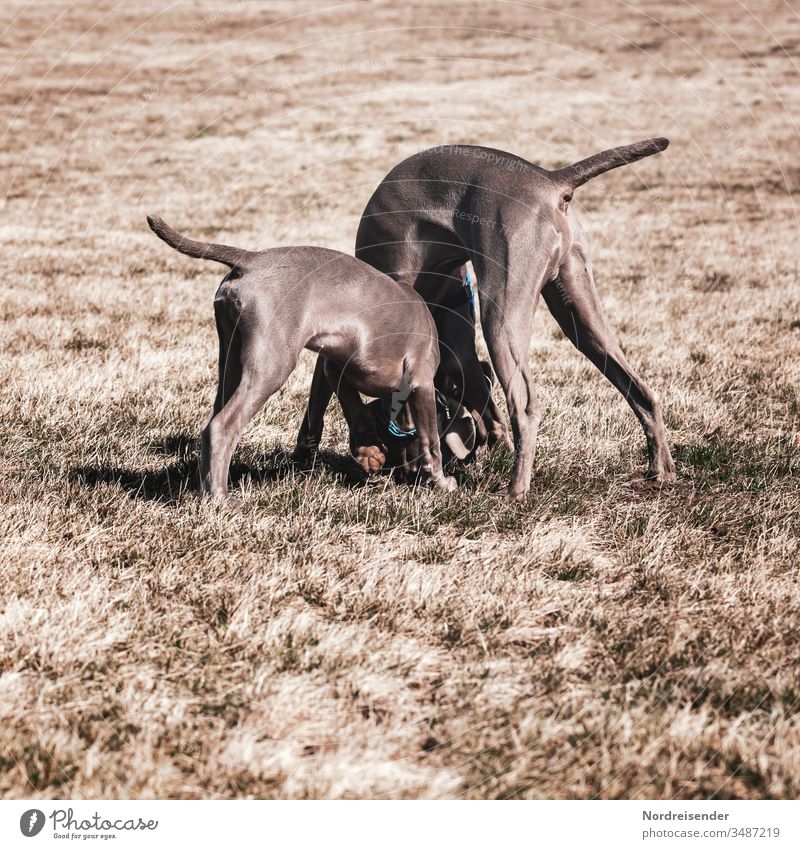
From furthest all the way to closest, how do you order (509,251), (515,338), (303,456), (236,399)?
(303,456) → (515,338) → (509,251) → (236,399)

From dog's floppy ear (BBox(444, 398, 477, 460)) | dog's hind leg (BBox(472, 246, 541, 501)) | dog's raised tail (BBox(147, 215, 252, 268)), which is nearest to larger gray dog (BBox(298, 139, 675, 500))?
dog's hind leg (BBox(472, 246, 541, 501))

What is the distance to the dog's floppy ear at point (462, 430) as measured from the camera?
18.2 ft

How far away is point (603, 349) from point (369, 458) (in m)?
1.47

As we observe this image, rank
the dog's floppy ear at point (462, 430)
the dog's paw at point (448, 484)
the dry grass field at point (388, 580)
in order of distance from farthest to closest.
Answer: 1. the dog's floppy ear at point (462, 430)
2. the dog's paw at point (448, 484)
3. the dry grass field at point (388, 580)

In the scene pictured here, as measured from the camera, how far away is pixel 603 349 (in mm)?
5449

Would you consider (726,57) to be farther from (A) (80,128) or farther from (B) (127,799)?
(B) (127,799)

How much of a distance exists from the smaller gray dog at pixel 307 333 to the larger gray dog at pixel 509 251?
0.35m

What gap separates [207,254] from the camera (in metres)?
4.42

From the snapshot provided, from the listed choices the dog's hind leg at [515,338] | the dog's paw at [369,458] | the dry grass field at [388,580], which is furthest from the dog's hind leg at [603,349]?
the dog's paw at [369,458]

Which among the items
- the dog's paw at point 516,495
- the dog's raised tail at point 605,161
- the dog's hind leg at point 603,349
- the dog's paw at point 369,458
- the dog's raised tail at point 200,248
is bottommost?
the dog's paw at point 516,495

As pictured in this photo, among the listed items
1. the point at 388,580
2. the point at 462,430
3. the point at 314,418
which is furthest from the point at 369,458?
the point at 388,580

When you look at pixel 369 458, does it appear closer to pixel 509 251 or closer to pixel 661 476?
pixel 509 251

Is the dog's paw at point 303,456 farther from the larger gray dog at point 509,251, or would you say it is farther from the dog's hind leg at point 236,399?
the dog's hind leg at point 236,399

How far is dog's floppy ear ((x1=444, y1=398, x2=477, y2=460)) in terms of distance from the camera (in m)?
5.55
